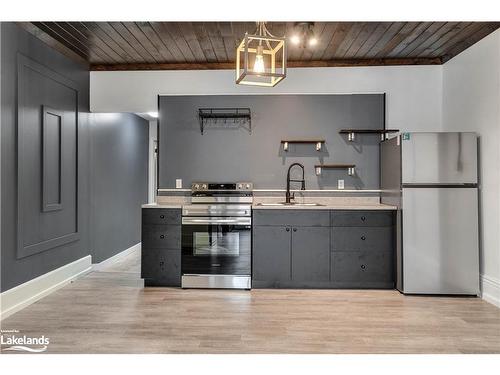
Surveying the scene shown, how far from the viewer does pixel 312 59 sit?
4523 mm

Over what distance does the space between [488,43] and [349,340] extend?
297 cm

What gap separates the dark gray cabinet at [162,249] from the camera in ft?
13.3

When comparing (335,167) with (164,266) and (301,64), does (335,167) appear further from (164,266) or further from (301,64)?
(164,266)

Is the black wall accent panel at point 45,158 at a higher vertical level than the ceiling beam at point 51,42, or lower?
lower

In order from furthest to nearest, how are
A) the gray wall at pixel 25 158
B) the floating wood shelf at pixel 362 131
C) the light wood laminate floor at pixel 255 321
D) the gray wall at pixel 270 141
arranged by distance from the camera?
1. the gray wall at pixel 270 141
2. the floating wood shelf at pixel 362 131
3. the gray wall at pixel 25 158
4. the light wood laminate floor at pixel 255 321

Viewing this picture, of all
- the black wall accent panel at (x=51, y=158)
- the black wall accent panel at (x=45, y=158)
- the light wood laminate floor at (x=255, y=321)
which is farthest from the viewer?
the black wall accent panel at (x=51, y=158)

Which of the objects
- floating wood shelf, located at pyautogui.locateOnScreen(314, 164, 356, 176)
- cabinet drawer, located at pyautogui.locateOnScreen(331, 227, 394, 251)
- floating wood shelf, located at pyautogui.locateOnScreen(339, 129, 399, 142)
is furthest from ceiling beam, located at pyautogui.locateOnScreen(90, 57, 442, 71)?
cabinet drawer, located at pyautogui.locateOnScreen(331, 227, 394, 251)

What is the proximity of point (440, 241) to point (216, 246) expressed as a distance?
87.0 inches

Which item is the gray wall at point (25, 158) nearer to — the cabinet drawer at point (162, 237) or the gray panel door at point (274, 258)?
the cabinet drawer at point (162, 237)

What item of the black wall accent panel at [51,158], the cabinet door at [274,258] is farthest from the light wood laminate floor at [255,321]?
the black wall accent panel at [51,158]

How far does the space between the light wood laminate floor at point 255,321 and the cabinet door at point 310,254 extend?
6.8 inches

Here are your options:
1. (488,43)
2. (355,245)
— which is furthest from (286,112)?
(488,43)

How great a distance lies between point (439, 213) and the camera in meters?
3.76

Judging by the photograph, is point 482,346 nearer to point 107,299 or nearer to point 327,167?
point 327,167
